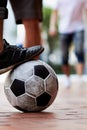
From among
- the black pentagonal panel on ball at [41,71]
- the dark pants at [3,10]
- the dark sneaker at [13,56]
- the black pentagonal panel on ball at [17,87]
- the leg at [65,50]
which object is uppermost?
the dark pants at [3,10]

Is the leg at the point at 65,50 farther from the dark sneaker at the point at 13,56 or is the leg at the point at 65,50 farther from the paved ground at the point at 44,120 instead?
the dark sneaker at the point at 13,56

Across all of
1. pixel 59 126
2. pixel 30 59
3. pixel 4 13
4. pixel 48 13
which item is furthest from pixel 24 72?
pixel 48 13

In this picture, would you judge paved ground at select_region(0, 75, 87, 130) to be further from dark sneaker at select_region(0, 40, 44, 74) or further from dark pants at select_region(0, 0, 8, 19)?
dark pants at select_region(0, 0, 8, 19)

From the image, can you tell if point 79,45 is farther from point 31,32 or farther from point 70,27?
point 31,32

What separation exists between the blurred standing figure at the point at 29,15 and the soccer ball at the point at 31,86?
537 millimetres

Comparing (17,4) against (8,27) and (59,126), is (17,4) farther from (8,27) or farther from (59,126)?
(8,27)

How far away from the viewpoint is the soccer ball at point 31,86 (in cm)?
235

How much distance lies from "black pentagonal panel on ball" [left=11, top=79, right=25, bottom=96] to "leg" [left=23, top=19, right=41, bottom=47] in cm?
62

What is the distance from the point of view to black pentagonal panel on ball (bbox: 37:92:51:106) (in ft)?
7.74

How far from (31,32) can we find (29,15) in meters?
0.12

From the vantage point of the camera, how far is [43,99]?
7.79ft

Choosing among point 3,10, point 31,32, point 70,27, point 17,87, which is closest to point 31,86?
point 17,87

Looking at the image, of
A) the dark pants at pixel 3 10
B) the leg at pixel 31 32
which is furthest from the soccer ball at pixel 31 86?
the leg at pixel 31 32

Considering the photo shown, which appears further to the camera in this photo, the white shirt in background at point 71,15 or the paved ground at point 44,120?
the white shirt in background at point 71,15
